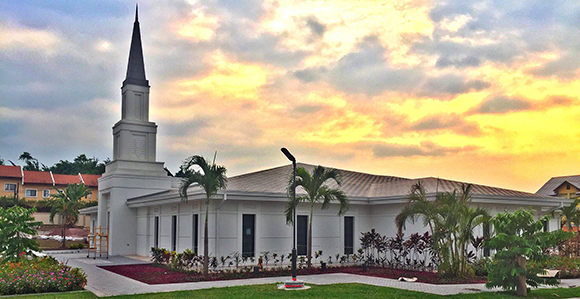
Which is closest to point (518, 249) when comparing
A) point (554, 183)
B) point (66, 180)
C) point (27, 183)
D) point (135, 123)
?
point (135, 123)

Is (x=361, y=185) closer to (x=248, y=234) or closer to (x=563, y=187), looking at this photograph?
(x=248, y=234)

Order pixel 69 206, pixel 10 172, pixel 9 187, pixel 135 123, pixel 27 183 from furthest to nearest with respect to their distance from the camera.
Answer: pixel 27 183
pixel 10 172
pixel 9 187
pixel 69 206
pixel 135 123

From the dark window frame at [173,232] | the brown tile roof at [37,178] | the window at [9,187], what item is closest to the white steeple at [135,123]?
the dark window frame at [173,232]

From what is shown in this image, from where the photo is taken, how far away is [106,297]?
14.8m

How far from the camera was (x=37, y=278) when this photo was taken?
50.8 feet

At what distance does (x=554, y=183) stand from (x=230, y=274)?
48.3 m

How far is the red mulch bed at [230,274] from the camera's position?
61.2 ft

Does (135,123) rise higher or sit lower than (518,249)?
higher

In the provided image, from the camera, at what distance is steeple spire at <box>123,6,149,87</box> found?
35812 millimetres

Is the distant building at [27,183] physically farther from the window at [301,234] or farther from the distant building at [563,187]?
the distant building at [563,187]

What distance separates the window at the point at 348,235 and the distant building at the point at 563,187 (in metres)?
35.5

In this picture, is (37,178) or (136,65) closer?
(136,65)

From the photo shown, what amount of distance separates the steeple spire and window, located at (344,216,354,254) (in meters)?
17.1

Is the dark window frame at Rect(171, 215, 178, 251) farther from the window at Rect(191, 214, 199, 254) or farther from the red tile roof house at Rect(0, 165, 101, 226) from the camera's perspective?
the red tile roof house at Rect(0, 165, 101, 226)
